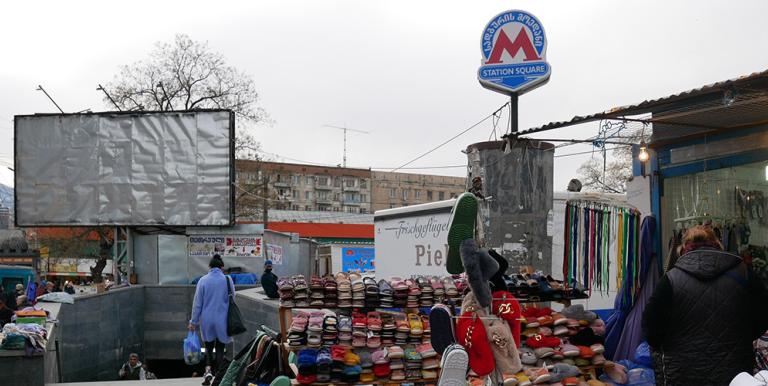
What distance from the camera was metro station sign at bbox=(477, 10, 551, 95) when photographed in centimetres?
1060

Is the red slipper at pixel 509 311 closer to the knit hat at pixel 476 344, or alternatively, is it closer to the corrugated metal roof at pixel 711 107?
the knit hat at pixel 476 344

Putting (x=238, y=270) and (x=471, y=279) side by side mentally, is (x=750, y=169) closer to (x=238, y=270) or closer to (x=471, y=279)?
(x=471, y=279)

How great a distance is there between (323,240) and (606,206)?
39880 millimetres

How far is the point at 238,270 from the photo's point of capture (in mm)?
21734

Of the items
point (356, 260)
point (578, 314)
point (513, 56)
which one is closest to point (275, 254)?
point (356, 260)

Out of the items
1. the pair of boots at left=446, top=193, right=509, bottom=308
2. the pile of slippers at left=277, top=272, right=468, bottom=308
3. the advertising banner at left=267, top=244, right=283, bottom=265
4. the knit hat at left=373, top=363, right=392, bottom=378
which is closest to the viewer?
the pair of boots at left=446, top=193, right=509, bottom=308

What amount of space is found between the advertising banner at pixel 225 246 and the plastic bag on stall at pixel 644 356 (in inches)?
634

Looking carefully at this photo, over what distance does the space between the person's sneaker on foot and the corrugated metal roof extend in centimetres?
168

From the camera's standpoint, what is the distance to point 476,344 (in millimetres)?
5902

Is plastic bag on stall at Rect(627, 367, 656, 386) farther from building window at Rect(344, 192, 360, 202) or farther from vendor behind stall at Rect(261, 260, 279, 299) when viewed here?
building window at Rect(344, 192, 360, 202)

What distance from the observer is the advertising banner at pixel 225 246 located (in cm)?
2167

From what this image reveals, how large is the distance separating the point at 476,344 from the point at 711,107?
3023 millimetres

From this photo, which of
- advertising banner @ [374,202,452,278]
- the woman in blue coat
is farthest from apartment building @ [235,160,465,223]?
the woman in blue coat

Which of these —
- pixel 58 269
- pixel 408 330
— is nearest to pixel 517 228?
pixel 408 330
